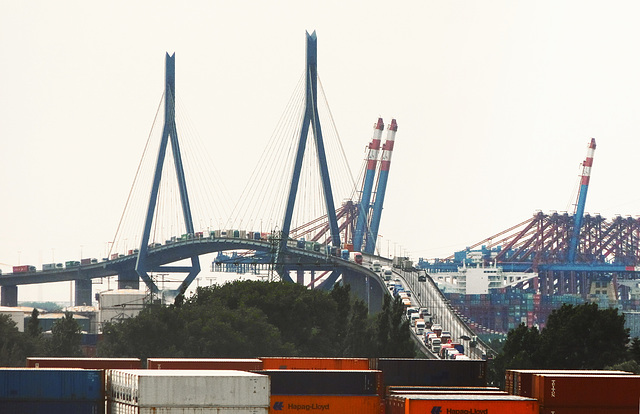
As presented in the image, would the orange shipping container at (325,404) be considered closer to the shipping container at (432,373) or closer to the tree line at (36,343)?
the shipping container at (432,373)

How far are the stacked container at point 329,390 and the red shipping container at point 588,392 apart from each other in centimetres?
526

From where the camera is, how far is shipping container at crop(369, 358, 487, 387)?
177 feet

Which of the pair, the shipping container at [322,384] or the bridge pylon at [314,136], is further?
the bridge pylon at [314,136]

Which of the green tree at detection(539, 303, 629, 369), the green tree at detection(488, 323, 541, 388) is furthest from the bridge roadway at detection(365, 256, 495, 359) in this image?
the green tree at detection(539, 303, 629, 369)

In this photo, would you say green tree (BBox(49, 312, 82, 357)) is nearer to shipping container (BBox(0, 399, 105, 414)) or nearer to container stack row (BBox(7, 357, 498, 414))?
container stack row (BBox(7, 357, 498, 414))

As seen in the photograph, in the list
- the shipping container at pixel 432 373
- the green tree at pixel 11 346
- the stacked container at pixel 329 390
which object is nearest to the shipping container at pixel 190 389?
the stacked container at pixel 329 390

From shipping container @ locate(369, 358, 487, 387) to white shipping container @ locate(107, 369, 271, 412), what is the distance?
1593cm

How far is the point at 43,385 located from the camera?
39094 mm

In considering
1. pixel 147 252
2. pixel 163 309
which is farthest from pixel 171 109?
pixel 163 309

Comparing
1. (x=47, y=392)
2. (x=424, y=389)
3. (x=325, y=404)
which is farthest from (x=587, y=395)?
(x=47, y=392)

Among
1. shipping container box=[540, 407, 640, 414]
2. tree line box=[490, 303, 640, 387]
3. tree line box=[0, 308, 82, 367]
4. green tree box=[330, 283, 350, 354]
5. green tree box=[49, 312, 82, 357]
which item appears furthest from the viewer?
green tree box=[330, 283, 350, 354]

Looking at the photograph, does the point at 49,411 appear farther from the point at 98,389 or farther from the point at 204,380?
the point at 204,380

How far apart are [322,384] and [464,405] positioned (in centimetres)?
533

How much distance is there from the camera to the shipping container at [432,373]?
5384cm
